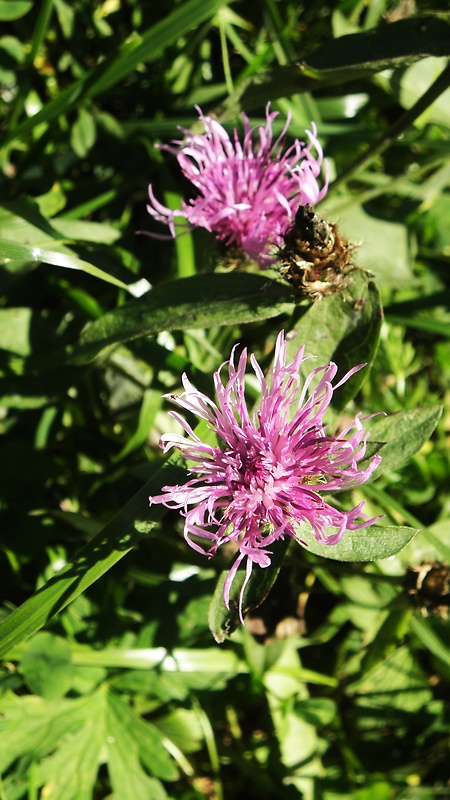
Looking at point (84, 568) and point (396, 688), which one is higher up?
point (84, 568)

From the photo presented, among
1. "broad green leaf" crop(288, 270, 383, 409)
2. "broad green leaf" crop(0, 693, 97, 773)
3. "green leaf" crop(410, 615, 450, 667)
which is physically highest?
"broad green leaf" crop(288, 270, 383, 409)

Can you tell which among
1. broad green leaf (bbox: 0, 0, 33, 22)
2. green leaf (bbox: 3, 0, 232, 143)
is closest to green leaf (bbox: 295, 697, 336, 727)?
green leaf (bbox: 3, 0, 232, 143)

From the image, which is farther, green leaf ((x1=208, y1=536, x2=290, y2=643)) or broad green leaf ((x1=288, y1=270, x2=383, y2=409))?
broad green leaf ((x1=288, y1=270, x2=383, y2=409))

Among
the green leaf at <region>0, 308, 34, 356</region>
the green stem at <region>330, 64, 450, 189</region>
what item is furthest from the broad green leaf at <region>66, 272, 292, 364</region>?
the green stem at <region>330, 64, 450, 189</region>

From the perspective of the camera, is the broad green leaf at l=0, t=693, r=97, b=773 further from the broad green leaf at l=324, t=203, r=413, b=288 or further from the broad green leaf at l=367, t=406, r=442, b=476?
the broad green leaf at l=324, t=203, r=413, b=288

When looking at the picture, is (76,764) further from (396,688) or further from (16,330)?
(16,330)

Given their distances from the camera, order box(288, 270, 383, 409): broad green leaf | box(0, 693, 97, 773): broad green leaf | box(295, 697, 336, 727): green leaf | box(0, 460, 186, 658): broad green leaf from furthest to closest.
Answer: box(295, 697, 336, 727): green leaf, box(0, 693, 97, 773): broad green leaf, box(288, 270, 383, 409): broad green leaf, box(0, 460, 186, 658): broad green leaf

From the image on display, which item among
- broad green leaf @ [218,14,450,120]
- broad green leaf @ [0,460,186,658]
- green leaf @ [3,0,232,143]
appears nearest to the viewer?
broad green leaf @ [0,460,186,658]

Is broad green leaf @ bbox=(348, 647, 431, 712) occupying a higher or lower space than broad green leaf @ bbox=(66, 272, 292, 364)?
lower

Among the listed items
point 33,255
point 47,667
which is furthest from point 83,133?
point 47,667
